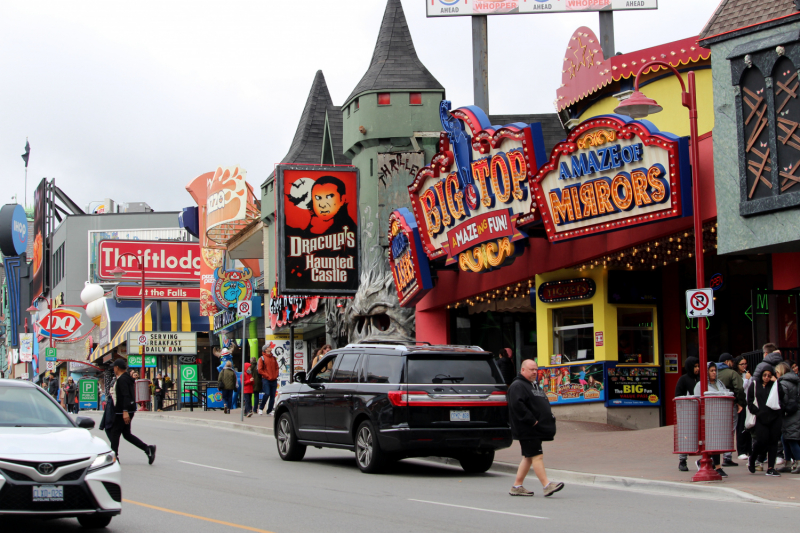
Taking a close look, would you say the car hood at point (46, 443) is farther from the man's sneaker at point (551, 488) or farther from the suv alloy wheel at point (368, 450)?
the suv alloy wheel at point (368, 450)

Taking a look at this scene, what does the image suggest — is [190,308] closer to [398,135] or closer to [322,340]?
[322,340]

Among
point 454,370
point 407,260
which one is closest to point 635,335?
point 407,260

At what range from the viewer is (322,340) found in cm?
4047

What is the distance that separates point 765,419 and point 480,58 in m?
17.2

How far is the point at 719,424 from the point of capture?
1332cm

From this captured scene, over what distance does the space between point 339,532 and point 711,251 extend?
13.3m

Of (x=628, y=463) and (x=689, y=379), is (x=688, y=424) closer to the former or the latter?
(x=689, y=379)

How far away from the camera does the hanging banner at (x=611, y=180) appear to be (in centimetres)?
1697

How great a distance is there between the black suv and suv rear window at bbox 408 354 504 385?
0.01m

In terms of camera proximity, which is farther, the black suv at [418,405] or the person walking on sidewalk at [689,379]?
the person walking on sidewalk at [689,379]

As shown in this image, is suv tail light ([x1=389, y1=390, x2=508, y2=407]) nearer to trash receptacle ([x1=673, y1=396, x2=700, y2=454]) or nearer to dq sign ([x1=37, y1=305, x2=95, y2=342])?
trash receptacle ([x1=673, y1=396, x2=700, y2=454])

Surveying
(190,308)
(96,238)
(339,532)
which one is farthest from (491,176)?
(96,238)

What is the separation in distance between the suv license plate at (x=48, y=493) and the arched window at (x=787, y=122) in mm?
11611

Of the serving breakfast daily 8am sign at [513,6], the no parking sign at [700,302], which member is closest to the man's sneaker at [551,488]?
the no parking sign at [700,302]
